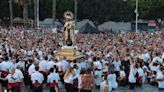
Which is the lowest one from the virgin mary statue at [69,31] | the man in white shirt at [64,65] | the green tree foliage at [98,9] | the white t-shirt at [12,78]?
the white t-shirt at [12,78]

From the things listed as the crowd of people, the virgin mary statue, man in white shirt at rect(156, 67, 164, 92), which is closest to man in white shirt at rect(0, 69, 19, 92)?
the crowd of people

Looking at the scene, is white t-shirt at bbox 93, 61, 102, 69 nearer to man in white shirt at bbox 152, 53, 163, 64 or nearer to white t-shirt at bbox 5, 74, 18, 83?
man in white shirt at bbox 152, 53, 163, 64

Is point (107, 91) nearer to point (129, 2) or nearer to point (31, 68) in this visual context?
point (31, 68)

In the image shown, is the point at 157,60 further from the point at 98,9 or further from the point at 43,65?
the point at 98,9

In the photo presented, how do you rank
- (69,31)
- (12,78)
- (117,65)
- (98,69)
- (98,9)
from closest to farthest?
1. (12,78)
2. (98,69)
3. (117,65)
4. (69,31)
5. (98,9)

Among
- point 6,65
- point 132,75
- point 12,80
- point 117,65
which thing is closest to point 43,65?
point 6,65

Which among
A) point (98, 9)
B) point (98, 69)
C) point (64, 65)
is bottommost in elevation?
point (98, 69)

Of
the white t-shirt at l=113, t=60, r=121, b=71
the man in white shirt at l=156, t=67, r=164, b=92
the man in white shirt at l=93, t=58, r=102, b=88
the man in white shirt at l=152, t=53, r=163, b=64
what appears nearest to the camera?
the man in white shirt at l=156, t=67, r=164, b=92

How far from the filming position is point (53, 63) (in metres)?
24.6

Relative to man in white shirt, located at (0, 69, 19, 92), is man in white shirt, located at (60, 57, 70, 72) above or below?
above

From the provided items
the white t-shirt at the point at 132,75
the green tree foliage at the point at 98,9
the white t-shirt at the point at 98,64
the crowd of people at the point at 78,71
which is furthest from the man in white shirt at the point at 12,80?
the green tree foliage at the point at 98,9

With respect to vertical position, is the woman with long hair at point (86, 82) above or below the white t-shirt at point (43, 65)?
below

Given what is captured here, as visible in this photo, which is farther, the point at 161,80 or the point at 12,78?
the point at 161,80

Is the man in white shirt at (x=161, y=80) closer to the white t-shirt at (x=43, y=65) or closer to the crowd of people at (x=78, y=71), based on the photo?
the crowd of people at (x=78, y=71)
